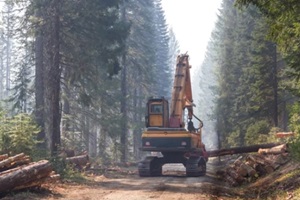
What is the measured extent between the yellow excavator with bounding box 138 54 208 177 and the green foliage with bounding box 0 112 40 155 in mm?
6131

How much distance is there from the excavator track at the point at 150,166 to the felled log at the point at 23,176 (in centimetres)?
838

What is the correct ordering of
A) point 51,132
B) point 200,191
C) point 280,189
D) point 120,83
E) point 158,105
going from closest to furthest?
point 280,189
point 200,191
point 51,132
point 158,105
point 120,83

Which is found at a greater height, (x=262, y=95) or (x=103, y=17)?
(x=103, y=17)

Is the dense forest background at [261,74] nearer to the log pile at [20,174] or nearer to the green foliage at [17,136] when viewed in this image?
the log pile at [20,174]

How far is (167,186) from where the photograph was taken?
1479cm

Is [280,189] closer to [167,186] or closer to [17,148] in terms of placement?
[167,186]

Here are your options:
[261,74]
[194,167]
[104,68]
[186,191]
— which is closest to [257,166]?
[186,191]

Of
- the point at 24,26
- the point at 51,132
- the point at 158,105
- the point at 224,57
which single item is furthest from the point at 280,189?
the point at 224,57

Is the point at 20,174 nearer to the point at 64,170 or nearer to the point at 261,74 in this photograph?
the point at 64,170

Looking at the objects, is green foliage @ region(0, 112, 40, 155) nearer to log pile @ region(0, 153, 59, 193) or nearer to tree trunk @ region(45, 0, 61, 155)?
log pile @ region(0, 153, 59, 193)

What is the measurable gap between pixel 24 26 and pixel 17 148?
27.3 ft

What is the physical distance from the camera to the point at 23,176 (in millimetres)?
11352

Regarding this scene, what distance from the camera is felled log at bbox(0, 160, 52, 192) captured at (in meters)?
11.0

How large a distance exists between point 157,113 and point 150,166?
106 inches
